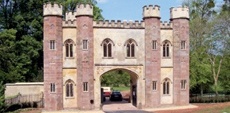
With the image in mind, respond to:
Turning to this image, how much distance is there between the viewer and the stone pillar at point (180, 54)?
31.1 meters

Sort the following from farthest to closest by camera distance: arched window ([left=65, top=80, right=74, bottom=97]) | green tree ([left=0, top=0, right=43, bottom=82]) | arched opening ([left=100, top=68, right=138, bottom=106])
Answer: green tree ([left=0, top=0, right=43, bottom=82]) < arched opening ([left=100, top=68, right=138, bottom=106]) < arched window ([left=65, top=80, right=74, bottom=97])

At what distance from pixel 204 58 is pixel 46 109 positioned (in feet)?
66.4

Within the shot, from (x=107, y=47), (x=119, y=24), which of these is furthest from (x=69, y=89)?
(x=119, y=24)

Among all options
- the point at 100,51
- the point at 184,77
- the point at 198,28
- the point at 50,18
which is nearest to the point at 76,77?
the point at 100,51

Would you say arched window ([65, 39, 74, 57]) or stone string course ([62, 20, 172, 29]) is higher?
stone string course ([62, 20, 172, 29])

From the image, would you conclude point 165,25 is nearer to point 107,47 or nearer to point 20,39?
point 107,47

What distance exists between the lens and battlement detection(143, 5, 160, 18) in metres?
30.8

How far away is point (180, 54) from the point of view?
103 feet

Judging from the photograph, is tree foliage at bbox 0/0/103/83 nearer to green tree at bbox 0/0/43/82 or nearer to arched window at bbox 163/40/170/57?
green tree at bbox 0/0/43/82

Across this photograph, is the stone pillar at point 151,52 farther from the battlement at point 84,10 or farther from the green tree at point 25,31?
the green tree at point 25,31

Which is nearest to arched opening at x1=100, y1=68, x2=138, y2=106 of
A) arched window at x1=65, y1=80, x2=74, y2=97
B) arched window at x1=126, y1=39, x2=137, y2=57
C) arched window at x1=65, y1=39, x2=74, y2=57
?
arched window at x1=126, y1=39, x2=137, y2=57

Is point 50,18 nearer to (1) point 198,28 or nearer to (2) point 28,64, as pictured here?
(2) point 28,64

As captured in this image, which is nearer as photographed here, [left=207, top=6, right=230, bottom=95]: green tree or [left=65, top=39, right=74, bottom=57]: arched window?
[left=65, top=39, right=74, bottom=57]: arched window

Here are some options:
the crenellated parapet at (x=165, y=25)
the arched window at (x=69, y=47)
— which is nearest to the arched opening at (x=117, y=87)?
the crenellated parapet at (x=165, y=25)
